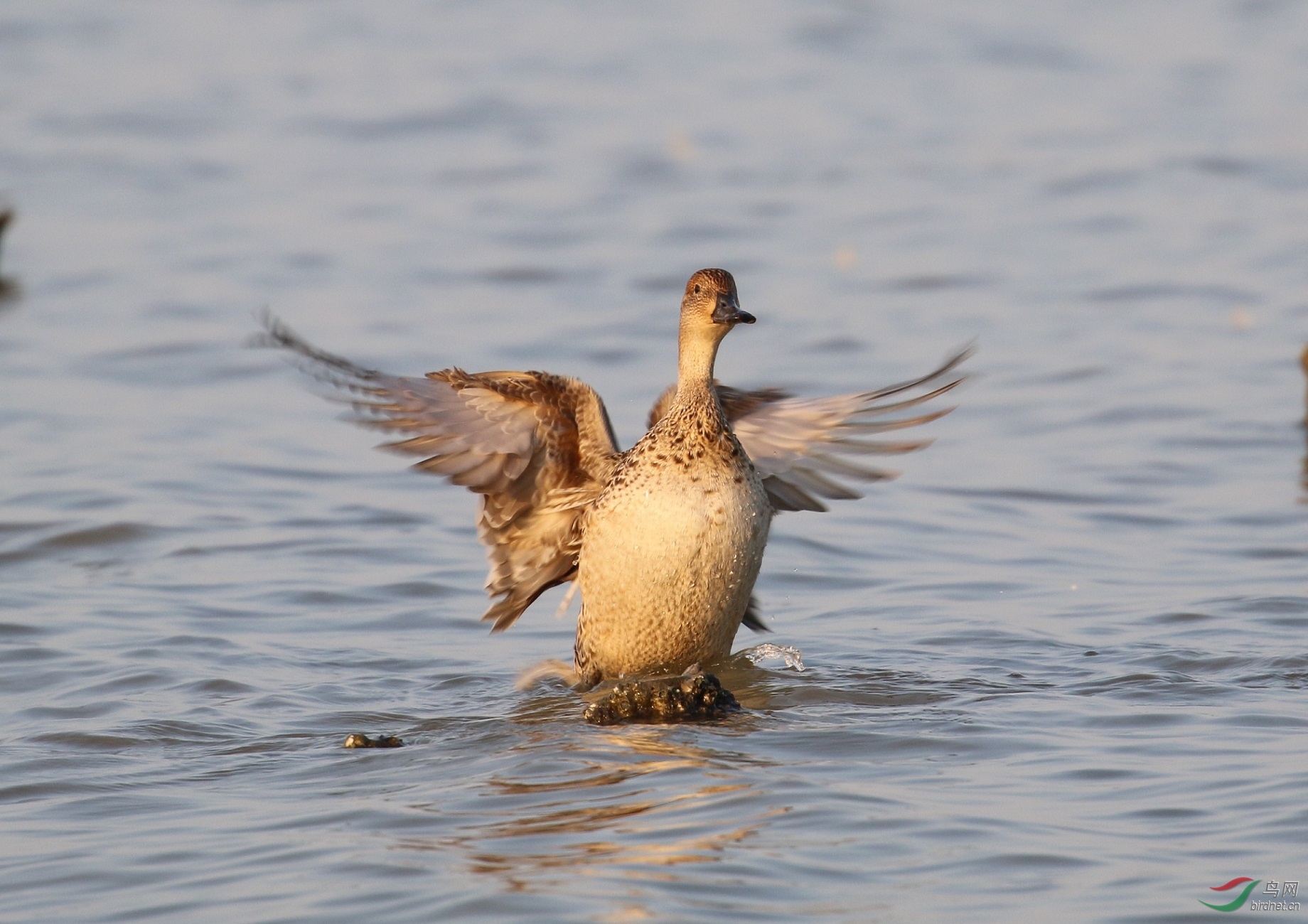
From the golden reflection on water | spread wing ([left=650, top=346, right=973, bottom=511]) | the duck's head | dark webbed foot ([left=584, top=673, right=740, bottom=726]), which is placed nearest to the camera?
the golden reflection on water

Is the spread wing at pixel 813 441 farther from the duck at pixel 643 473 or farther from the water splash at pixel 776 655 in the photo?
the water splash at pixel 776 655

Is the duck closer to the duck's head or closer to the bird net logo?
the duck's head

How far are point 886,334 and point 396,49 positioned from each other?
9.80 m

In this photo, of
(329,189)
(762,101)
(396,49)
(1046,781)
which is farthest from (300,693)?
(396,49)

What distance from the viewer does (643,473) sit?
6156 mm

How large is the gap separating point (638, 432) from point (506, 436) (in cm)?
350

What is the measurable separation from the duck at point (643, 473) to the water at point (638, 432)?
386mm

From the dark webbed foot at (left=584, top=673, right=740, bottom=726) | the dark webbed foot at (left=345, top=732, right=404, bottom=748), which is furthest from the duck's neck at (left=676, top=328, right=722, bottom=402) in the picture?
the dark webbed foot at (left=345, top=732, right=404, bottom=748)

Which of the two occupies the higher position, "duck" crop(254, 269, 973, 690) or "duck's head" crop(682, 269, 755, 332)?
"duck's head" crop(682, 269, 755, 332)

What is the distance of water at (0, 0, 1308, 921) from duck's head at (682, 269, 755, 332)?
1271mm

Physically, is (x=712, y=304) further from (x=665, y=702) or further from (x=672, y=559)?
(x=665, y=702)

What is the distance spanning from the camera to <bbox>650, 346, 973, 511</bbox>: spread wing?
22.4 ft

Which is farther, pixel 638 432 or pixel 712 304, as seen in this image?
pixel 638 432

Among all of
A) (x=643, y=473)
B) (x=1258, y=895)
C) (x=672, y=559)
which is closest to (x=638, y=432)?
(x=643, y=473)
